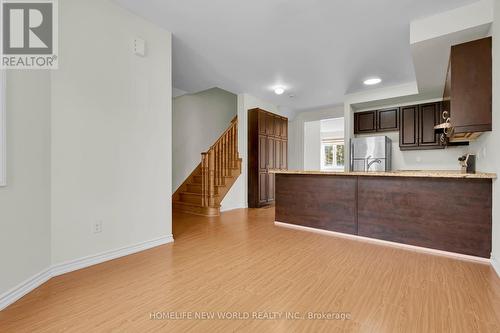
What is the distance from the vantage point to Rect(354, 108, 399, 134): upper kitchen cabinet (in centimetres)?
512

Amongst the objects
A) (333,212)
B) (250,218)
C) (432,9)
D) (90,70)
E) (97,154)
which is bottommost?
(250,218)

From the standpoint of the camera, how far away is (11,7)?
Answer: 71.8 inches

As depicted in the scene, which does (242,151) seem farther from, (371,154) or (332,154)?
(332,154)

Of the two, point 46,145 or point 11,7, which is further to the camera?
point 46,145

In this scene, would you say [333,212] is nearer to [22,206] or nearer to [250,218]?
[250,218]

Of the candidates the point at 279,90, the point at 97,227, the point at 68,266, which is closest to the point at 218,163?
the point at 279,90

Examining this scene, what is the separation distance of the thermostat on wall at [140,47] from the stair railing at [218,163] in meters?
2.39

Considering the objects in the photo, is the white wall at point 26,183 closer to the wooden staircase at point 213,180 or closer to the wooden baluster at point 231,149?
the wooden staircase at point 213,180

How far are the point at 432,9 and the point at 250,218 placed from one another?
3.84m

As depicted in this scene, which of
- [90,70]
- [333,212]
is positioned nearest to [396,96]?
[333,212]

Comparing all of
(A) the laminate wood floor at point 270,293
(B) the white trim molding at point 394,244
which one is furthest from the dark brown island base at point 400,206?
(A) the laminate wood floor at point 270,293

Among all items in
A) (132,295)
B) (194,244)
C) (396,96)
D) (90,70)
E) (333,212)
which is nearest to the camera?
(132,295)

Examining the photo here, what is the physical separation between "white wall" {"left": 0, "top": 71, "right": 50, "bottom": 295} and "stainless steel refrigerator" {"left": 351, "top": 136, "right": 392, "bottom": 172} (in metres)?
5.28

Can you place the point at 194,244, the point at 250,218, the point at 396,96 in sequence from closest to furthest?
the point at 194,244
the point at 250,218
the point at 396,96
